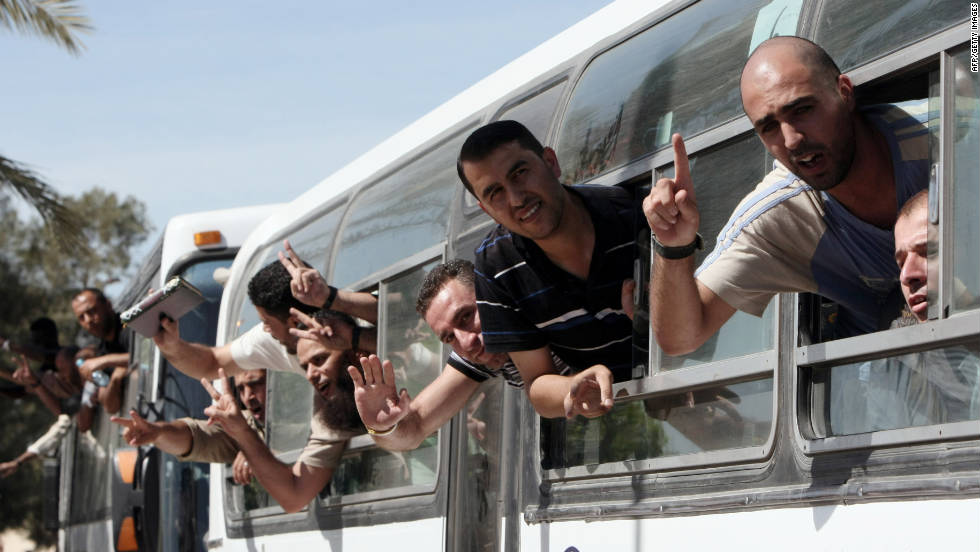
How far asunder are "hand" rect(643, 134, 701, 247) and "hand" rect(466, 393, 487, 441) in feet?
5.54

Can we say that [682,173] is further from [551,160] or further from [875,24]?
[551,160]

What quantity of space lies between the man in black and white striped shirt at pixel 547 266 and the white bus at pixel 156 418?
432 cm

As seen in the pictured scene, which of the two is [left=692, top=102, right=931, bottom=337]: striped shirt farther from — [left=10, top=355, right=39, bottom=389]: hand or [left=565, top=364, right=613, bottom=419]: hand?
[left=10, top=355, right=39, bottom=389]: hand

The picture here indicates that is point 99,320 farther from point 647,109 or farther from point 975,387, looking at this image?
point 975,387

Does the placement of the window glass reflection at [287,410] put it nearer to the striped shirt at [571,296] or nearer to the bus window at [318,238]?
the bus window at [318,238]

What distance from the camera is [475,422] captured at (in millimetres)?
4543

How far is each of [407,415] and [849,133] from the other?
2188 millimetres

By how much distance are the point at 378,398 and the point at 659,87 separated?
1498mm

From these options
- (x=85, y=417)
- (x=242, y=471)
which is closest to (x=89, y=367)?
(x=85, y=417)

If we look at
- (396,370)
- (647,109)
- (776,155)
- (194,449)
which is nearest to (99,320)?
(194,449)

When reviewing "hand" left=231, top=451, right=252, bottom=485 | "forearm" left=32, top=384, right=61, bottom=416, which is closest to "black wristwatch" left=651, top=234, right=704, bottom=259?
"hand" left=231, top=451, right=252, bottom=485

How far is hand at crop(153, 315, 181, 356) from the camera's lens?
681 cm

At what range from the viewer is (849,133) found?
2.67 meters

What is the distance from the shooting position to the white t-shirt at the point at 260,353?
20.7 feet
